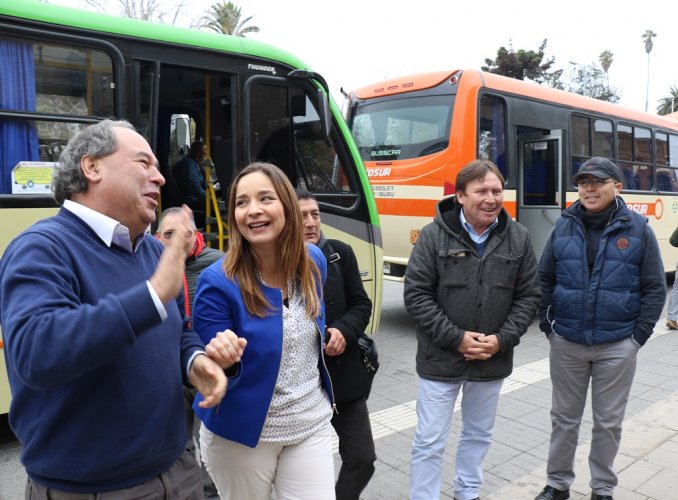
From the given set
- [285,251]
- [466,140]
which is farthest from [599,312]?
A: [466,140]

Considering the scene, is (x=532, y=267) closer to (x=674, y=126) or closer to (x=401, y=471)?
(x=401, y=471)

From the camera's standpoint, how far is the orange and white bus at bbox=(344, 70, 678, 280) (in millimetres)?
7453

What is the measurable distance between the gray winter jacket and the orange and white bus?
4302mm

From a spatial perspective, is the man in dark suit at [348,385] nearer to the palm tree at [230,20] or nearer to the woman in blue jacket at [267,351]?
the woman in blue jacket at [267,351]

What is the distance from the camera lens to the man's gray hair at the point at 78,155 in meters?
1.61

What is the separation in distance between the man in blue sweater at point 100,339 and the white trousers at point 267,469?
0.28 metres

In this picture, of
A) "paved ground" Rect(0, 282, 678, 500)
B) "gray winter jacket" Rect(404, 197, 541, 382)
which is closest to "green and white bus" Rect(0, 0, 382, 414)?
"paved ground" Rect(0, 282, 678, 500)

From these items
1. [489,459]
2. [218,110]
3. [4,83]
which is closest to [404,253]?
[218,110]

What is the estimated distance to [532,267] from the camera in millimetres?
3053

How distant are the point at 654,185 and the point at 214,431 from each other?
10.9 meters

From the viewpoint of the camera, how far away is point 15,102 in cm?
377

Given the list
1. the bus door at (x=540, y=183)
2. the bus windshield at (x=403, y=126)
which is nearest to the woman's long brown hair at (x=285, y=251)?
the bus windshield at (x=403, y=126)

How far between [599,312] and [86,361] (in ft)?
8.73

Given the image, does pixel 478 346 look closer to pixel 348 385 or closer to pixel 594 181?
pixel 348 385
